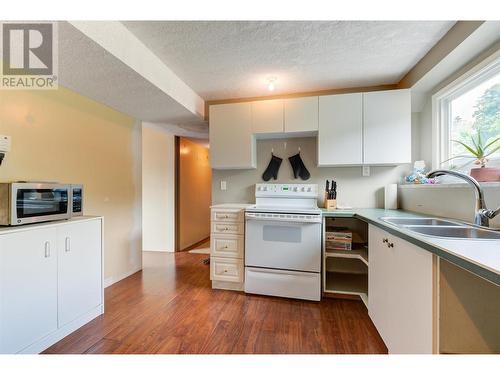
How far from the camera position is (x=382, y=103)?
217 centimetres

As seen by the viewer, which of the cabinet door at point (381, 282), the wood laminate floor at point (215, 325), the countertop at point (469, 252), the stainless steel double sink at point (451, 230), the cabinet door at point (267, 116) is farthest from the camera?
the cabinet door at point (267, 116)

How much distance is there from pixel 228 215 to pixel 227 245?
1.05 ft

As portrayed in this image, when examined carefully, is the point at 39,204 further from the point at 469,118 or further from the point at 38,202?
the point at 469,118

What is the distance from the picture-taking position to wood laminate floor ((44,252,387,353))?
1449mm

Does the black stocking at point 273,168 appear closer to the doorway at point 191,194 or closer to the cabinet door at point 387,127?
the cabinet door at point 387,127

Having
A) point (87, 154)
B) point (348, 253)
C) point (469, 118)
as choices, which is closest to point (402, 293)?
point (348, 253)

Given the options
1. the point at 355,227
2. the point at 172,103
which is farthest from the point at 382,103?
the point at 172,103

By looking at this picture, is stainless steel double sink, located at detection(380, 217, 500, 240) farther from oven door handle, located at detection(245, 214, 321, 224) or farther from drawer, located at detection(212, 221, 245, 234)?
drawer, located at detection(212, 221, 245, 234)

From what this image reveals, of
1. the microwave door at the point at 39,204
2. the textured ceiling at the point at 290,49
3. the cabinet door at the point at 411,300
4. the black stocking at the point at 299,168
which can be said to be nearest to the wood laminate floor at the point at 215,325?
the cabinet door at the point at 411,300

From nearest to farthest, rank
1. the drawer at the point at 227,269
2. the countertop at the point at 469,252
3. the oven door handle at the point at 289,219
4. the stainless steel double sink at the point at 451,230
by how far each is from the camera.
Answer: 1. the countertop at the point at 469,252
2. the stainless steel double sink at the point at 451,230
3. the oven door handle at the point at 289,219
4. the drawer at the point at 227,269

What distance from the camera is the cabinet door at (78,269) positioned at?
5.05 feet

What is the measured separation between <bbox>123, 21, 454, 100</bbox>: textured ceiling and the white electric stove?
4.52ft
